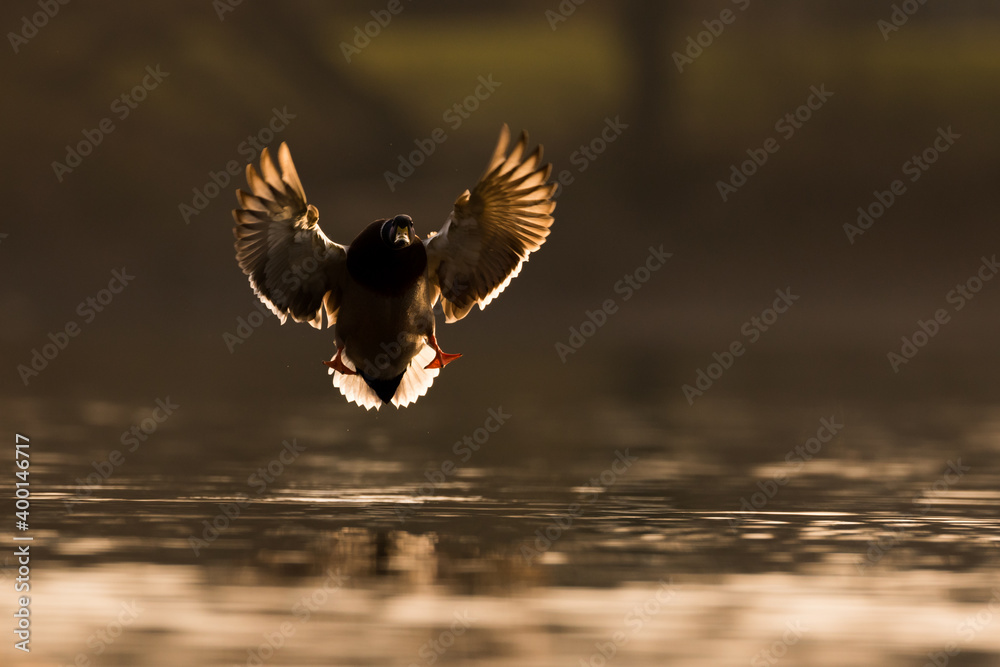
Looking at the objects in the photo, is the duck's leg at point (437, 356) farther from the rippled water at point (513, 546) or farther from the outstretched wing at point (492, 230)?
the rippled water at point (513, 546)

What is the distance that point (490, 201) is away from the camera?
12727 mm

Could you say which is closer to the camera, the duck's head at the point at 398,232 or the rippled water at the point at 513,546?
the rippled water at the point at 513,546

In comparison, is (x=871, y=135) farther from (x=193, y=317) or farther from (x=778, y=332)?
(x=193, y=317)

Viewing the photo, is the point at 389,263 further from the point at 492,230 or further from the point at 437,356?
the point at 437,356

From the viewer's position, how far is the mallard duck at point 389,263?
12.3 m

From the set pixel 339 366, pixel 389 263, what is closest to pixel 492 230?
pixel 389 263

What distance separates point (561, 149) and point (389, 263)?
3124cm

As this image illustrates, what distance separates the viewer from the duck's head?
11.9 m

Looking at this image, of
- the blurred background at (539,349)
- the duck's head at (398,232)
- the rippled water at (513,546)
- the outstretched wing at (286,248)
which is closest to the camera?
the rippled water at (513,546)

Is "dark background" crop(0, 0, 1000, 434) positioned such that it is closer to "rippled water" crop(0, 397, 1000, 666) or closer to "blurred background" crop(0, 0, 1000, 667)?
"blurred background" crop(0, 0, 1000, 667)

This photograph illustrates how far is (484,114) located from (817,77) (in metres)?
9.08

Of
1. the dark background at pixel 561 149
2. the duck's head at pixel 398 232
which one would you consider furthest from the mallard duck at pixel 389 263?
the dark background at pixel 561 149

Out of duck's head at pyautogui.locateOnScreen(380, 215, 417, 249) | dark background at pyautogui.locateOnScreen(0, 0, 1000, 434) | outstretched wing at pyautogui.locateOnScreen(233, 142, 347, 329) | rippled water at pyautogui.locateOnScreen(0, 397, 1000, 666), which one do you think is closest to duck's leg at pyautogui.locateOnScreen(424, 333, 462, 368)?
outstretched wing at pyautogui.locateOnScreen(233, 142, 347, 329)

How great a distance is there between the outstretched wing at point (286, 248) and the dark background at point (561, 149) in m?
17.1
